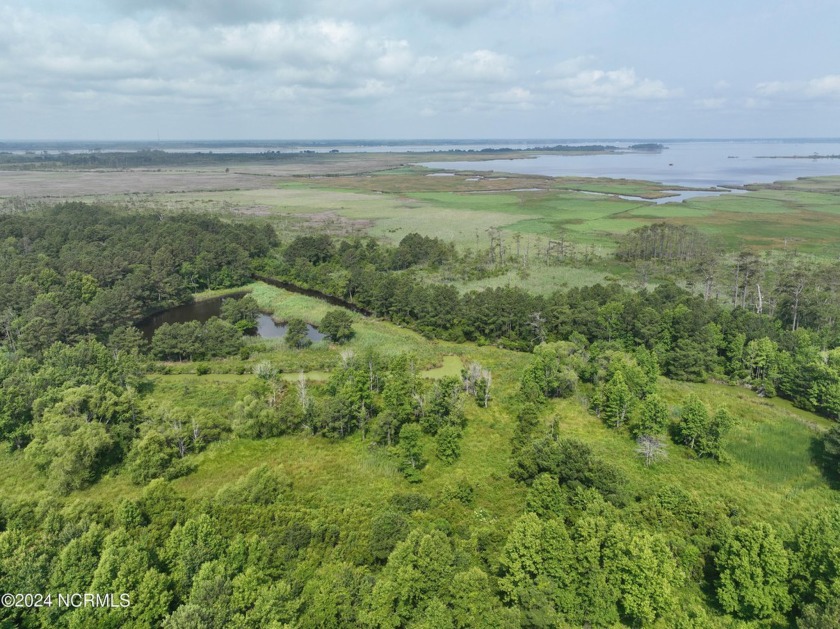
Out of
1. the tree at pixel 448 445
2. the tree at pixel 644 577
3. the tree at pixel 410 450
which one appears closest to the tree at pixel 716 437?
the tree at pixel 644 577

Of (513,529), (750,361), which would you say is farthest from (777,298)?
(513,529)

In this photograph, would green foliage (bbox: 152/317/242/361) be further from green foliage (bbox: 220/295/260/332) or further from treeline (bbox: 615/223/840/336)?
treeline (bbox: 615/223/840/336)

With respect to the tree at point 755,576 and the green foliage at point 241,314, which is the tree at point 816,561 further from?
the green foliage at point 241,314

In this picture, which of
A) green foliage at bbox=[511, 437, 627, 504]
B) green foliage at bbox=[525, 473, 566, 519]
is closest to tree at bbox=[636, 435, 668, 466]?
green foliage at bbox=[511, 437, 627, 504]

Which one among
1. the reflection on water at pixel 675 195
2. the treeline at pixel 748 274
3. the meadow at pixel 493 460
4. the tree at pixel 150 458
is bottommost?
the meadow at pixel 493 460

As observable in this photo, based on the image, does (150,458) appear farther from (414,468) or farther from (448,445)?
(448,445)

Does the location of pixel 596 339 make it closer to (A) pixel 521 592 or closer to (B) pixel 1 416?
(A) pixel 521 592

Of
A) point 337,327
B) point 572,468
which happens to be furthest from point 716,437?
point 337,327
